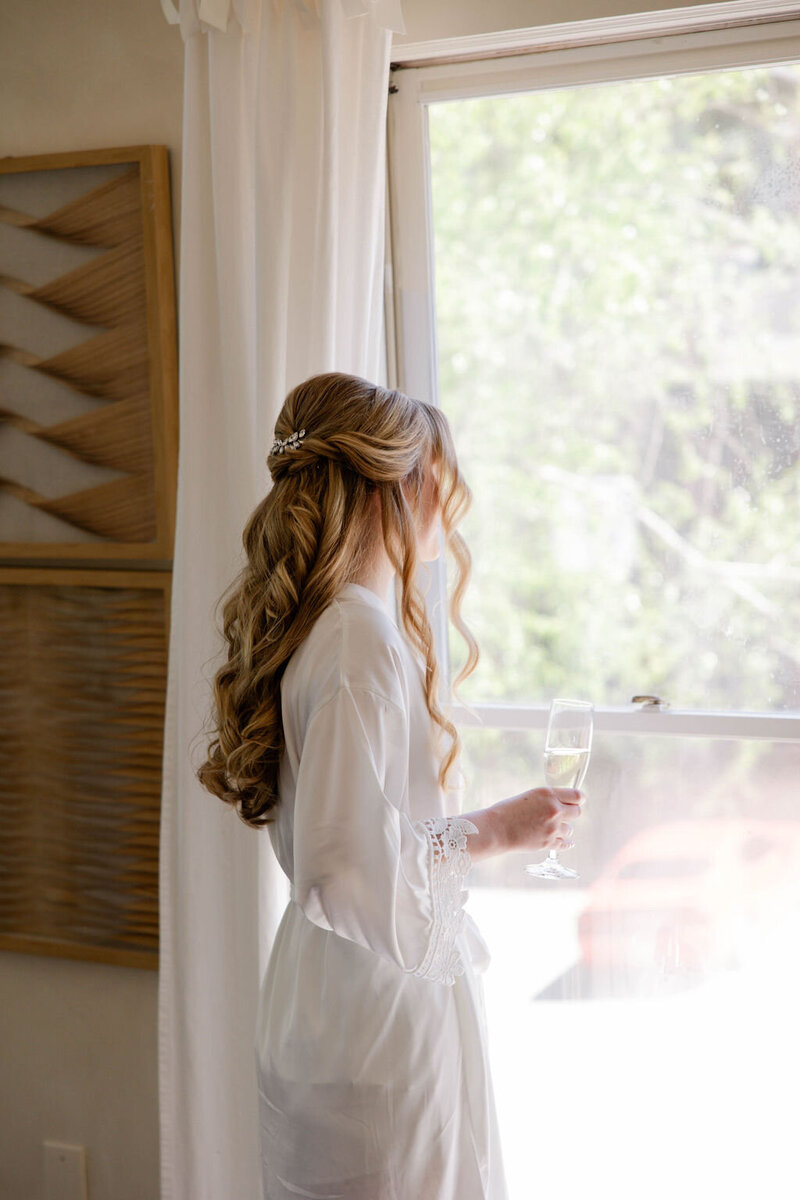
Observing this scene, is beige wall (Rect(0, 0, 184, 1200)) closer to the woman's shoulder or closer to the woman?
the woman

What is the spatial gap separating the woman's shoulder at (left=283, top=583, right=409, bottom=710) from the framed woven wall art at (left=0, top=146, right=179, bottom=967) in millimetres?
755

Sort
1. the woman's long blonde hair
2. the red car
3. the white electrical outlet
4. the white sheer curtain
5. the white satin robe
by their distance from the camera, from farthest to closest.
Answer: the white electrical outlet → the red car → the white sheer curtain → the woman's long blonde hair → the white satin robe

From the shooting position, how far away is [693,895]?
1.85m

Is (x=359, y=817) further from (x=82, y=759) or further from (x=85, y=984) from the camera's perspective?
(x=85, y=984)

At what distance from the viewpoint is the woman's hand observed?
54.7 inches

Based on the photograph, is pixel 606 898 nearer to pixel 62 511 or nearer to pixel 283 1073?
pixel 283 1073

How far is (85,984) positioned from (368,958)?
38.3 inches

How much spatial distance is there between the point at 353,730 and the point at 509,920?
906 mm

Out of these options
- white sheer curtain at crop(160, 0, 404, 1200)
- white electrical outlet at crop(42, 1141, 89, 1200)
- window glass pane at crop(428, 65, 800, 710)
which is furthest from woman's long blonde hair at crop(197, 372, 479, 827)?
white electrical outlet at crop(42, 1141, 89, 1200)

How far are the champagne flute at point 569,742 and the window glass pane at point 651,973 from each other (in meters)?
0.52

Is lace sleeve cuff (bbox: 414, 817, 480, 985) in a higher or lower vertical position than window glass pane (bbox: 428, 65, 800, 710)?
lower

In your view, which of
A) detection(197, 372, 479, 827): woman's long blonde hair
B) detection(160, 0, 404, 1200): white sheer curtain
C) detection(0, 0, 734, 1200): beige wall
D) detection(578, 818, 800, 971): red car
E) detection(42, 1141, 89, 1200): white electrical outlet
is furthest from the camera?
detection(42, 1141, 89, 1200): white electrical outlet

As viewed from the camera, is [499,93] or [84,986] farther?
[84,986]

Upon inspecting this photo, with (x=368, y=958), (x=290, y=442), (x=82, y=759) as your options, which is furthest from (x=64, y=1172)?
(x=290, y=442)
